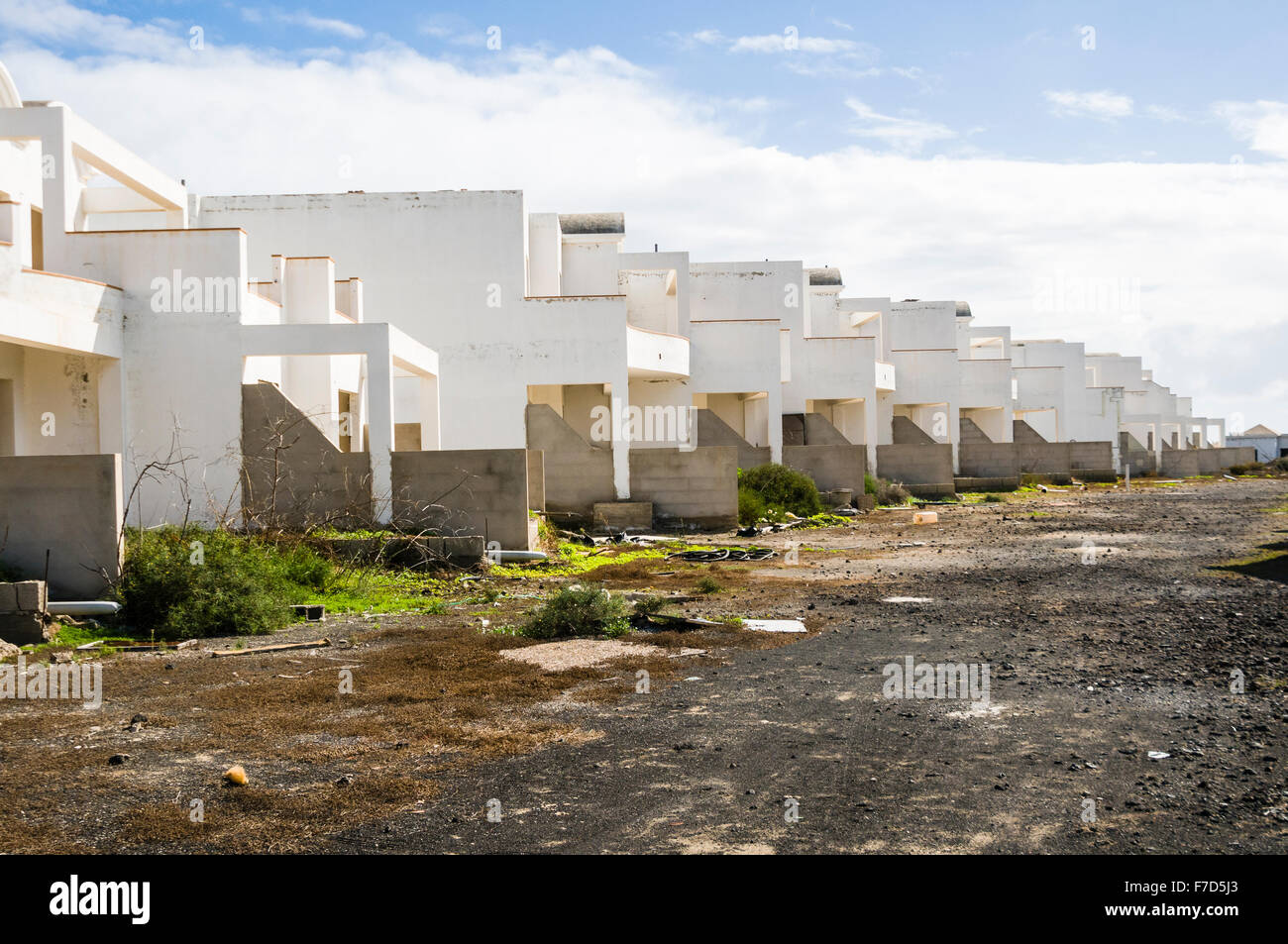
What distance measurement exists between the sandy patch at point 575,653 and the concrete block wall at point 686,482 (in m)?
14.3

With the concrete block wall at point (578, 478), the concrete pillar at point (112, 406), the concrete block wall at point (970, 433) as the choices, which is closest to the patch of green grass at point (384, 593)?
the concrete pillar at point (112, 406)

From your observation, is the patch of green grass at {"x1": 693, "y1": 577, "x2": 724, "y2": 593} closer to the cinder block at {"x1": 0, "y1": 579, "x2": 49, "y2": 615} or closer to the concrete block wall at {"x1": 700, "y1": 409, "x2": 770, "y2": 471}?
the cinder block at {"x1": 0, "y1": 579, "x2": 49, "y2": 615}

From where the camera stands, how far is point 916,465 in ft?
134

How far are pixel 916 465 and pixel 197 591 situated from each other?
109 ft

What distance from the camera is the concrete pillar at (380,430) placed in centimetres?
1762

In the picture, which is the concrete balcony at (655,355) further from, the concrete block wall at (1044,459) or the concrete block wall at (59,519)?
the concrete block wall at (1044,459)

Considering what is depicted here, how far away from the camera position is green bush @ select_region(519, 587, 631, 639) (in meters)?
11.3

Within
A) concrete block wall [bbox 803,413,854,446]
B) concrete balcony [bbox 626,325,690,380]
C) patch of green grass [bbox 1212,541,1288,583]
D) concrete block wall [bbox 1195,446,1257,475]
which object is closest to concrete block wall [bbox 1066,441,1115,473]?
concrete block wall [bbox 1195,446,1257,475]

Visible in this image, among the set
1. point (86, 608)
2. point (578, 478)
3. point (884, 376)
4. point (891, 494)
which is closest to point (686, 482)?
point (578, 478)

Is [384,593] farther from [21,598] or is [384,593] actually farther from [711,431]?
[711,431]

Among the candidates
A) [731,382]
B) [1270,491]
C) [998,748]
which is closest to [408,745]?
[998,748]

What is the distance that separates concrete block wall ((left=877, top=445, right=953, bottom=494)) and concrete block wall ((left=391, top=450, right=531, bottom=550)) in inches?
1004
